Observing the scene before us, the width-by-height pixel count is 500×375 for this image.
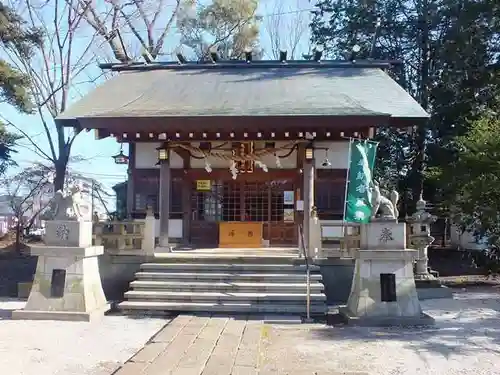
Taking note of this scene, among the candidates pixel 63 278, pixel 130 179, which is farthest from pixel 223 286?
pixel 130 179

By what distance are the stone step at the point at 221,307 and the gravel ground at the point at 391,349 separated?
867mm

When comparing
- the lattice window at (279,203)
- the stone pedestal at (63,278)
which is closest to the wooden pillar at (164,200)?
the stone pedestal at (63,278)

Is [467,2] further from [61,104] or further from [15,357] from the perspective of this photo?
[15,357]

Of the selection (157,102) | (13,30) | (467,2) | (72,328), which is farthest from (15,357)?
(467,2)

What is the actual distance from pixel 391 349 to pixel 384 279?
211 cm

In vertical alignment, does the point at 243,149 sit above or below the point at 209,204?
above

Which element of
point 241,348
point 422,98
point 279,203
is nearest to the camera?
point 241,348

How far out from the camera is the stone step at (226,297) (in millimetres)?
9312

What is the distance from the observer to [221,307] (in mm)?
9164

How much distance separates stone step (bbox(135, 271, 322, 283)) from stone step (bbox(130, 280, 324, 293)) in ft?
0.41

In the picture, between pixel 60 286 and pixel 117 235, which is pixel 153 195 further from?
pixel 60 286

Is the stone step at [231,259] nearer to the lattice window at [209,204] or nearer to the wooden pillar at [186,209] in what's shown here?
the wooden pillar at [186,209]

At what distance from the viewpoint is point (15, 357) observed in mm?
6227

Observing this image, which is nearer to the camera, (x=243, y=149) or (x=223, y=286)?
(x=223, y=286)
